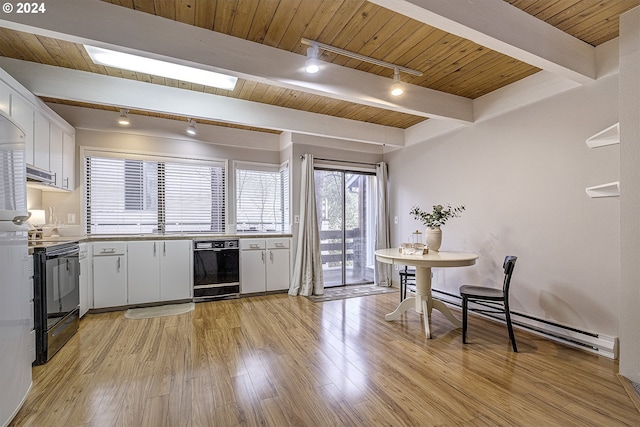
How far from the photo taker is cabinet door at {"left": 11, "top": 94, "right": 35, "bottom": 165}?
241 cm

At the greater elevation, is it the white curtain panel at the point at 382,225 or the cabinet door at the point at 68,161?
the cabinet door at the point at 68,161

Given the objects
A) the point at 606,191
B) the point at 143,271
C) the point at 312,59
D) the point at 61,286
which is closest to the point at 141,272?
the point at 143,271

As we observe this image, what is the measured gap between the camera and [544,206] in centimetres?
283

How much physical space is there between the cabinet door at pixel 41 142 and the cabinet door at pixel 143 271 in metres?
1.26

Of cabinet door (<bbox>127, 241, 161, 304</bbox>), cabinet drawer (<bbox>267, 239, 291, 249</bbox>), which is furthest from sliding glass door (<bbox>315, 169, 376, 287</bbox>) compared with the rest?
cabinet door (<bbox>127, 241, 161, 304</bbox>)

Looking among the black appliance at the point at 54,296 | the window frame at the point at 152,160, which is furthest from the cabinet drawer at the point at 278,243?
the black appliance at the point at 54,296

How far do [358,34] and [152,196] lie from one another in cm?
363

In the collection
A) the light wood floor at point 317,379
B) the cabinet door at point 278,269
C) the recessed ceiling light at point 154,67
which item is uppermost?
the recessed ceiling light at point 154,67

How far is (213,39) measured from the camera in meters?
2.19

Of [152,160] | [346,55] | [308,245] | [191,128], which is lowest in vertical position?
[308,245]

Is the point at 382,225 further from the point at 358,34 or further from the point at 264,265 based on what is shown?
the point at 358,34

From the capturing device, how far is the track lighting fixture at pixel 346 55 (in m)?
2.29

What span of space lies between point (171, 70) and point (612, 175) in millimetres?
Answer: 4039

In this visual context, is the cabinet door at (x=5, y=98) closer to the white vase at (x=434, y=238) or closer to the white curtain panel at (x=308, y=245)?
the white curtain panel at (x=308, y=245)
